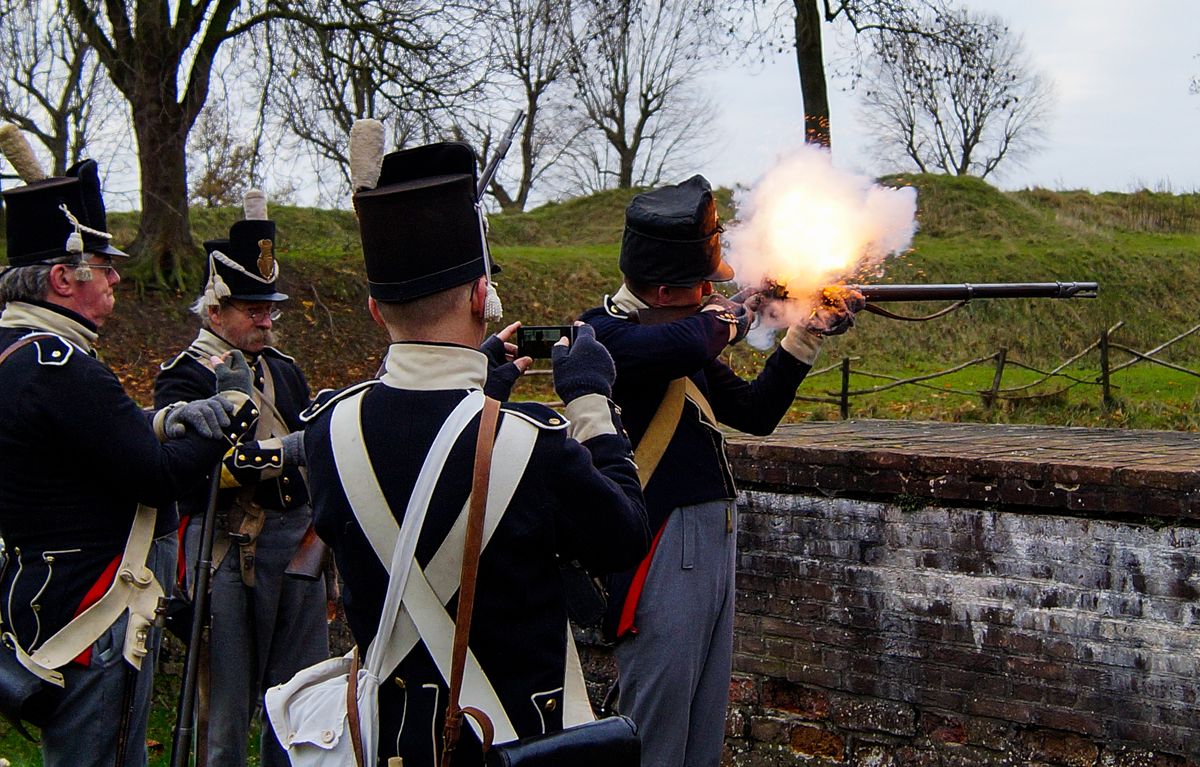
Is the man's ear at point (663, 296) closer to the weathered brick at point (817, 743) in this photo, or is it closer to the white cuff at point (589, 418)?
the white cuff at point (589, 418)

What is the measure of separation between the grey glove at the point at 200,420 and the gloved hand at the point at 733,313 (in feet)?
5.70

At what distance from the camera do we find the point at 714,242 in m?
3.96

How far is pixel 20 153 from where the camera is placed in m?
4.20

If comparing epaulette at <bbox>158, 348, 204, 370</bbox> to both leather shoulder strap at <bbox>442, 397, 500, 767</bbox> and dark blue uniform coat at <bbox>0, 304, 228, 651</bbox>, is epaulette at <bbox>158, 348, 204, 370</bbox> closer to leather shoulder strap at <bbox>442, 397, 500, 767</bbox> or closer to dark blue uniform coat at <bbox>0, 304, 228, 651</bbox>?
dark blue uniform coat at <bbox>0, 304, 228, 651</bbox>

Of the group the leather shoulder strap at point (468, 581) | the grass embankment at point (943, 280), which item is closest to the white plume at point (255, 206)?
the leather shoulder strap at point (468, 581)

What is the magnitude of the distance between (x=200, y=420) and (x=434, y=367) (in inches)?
70.4

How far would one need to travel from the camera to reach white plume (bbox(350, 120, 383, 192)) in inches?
101

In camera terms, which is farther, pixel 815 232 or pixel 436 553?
pixel 815 232

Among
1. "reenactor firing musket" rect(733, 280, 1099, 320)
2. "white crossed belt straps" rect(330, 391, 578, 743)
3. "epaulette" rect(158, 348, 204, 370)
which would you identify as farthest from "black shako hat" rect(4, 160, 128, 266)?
"reenactor firing musket" rect(733, 280, 1099, 320)

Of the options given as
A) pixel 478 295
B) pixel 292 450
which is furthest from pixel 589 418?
pixel 292 450

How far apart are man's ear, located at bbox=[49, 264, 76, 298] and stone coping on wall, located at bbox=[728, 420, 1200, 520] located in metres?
2.83

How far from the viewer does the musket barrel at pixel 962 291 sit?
4.46 metres

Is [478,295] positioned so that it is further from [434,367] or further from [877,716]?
[877,716]

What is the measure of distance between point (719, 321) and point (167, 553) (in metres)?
2.20
